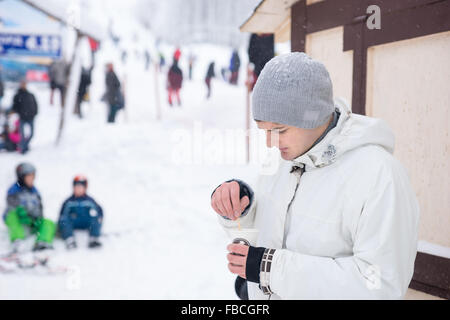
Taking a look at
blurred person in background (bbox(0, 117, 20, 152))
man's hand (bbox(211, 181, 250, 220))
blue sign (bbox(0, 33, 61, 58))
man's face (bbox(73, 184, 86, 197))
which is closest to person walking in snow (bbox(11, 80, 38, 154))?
blurred person in background (bbox(0, 117, 20, 152))

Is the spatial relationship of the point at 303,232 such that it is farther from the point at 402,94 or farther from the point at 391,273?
the point at 402,94

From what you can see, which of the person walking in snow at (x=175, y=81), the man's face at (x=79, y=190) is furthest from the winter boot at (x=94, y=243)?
the person walking in snow at (x=175, y=81)

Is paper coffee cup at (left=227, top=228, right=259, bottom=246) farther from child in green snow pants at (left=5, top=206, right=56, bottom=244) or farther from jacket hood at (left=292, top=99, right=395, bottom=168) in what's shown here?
child in green snow pants at (left=5, top=206, right=56, bottom=244)

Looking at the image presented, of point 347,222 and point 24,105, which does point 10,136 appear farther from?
point 347,222

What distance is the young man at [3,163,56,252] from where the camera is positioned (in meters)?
4.51

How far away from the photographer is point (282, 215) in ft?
4.28

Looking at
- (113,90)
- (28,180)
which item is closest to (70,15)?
(113,90)

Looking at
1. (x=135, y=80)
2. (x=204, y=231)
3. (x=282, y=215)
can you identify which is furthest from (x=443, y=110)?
(x=135, y=80)

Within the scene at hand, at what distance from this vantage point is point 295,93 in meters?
1.15

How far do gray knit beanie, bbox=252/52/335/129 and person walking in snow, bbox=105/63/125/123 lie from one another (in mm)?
9031

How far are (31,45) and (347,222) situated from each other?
301 inches

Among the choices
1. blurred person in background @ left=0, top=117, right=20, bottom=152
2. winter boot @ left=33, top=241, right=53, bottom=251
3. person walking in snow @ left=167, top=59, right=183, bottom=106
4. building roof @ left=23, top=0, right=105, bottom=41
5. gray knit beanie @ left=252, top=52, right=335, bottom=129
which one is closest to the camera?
gray knit beanie @ left=252, top=52, right=335, bottom=129

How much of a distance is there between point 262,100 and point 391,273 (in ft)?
1.95

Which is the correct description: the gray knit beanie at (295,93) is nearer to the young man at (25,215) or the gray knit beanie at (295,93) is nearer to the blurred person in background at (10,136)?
the young man at (25,215)
